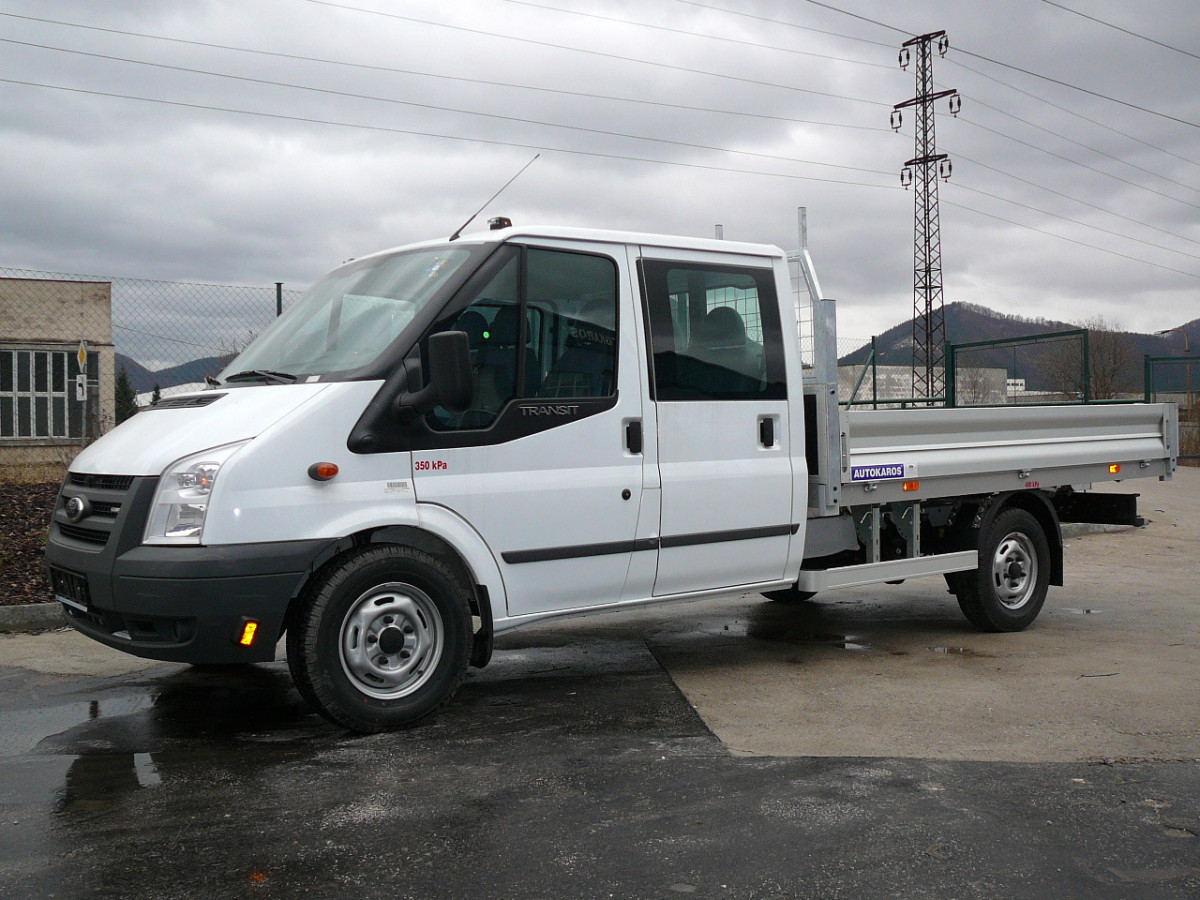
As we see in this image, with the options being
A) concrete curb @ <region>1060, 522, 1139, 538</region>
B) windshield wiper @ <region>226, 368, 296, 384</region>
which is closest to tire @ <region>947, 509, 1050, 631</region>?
windshield wiper @ <region>226, 368, 296, 384</region>

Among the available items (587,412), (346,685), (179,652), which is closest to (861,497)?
(587,412)

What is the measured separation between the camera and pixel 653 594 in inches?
235

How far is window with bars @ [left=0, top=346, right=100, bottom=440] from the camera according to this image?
2364cm

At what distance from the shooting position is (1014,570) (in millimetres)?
7742

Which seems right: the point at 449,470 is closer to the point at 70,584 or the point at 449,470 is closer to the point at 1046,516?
the point at 70,584

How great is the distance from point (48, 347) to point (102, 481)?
2197 cm

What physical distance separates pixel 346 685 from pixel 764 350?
2967 mm

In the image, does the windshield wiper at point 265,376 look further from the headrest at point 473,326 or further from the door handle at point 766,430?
the door handle at point 766,430

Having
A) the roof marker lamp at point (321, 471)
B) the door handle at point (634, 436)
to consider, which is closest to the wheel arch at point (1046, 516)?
the door handle at point (634, 436)

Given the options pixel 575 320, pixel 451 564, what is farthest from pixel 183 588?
pixel 575 320

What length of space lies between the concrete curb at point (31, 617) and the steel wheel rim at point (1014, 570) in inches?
255

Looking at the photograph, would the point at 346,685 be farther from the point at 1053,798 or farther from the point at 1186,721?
the point at 1186,721

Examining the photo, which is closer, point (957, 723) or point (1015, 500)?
point (957, 723)

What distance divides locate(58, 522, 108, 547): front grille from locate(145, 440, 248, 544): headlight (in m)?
0.31
